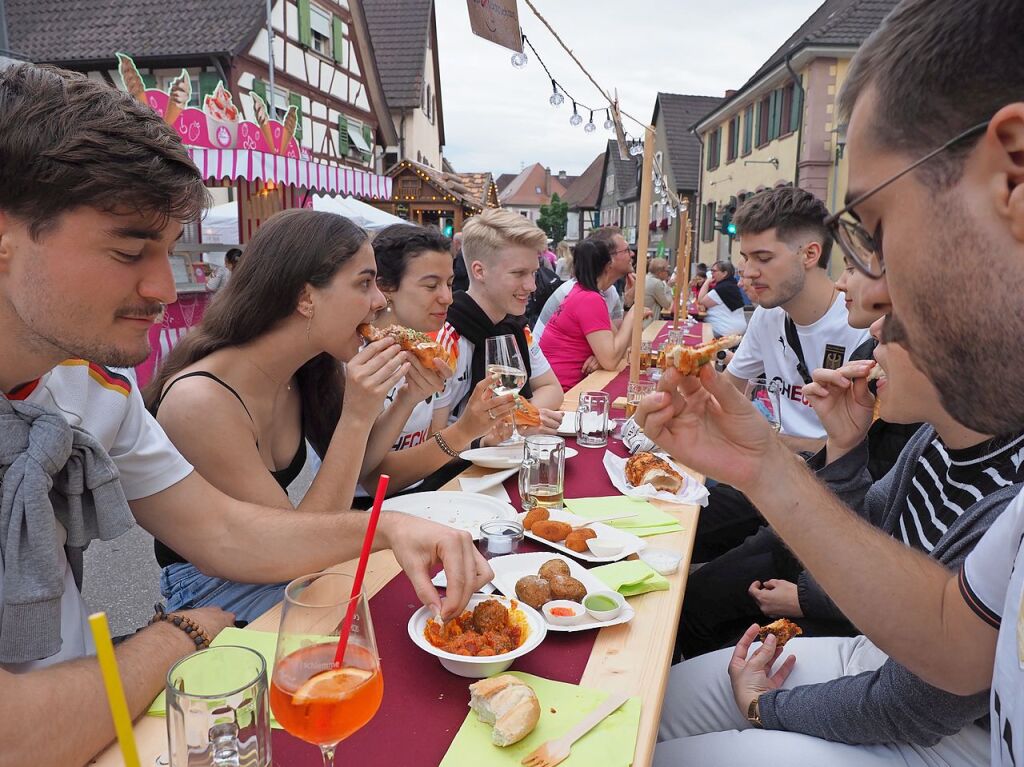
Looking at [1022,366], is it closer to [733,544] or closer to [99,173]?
[99,173]

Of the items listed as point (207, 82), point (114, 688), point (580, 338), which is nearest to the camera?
point (114, 688)

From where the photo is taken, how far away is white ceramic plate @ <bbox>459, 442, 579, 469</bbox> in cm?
294

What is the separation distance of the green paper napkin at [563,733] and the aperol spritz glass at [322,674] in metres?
0.20

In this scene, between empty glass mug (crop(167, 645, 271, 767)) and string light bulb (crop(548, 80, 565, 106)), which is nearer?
empty glass mug (crop(167, 645, 271, 767))

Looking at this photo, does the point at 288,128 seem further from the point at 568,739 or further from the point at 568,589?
the point at 568,739

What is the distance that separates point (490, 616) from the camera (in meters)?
1.56

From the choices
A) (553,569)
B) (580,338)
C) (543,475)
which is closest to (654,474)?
(543,475)

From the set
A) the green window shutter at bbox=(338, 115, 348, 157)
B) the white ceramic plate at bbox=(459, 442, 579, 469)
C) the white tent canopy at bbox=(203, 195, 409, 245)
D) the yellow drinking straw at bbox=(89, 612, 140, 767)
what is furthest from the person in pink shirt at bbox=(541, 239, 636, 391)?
the green window shutter at bbox=(338, 115, 348, 157)

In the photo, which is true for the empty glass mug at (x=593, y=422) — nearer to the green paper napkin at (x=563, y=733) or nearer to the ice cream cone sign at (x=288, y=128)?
the green paper napkin at (x=563, y=733)

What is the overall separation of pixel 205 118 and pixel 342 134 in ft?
37.3

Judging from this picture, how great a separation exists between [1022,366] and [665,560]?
1170 millimetres

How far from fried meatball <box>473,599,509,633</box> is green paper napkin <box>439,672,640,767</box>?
0.19 meters

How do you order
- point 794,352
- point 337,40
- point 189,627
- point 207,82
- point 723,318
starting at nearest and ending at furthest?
point 189,627 → point 794,352 → point 723,318 → point 207,82 → point 337,40

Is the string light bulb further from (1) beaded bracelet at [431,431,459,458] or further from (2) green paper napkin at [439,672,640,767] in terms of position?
(2) green paper napkin at [439,672,640,767]
